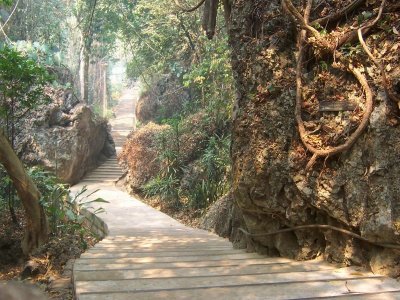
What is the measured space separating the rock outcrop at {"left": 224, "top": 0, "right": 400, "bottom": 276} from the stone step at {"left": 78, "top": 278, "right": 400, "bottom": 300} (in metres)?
0.32

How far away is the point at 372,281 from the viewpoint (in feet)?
7.06

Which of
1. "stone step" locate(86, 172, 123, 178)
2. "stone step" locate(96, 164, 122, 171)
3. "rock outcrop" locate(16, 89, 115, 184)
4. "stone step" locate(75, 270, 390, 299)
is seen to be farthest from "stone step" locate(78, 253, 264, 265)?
"stone step" locate(96, 164, 122, 171)

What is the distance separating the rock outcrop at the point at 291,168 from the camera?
2.31 meters

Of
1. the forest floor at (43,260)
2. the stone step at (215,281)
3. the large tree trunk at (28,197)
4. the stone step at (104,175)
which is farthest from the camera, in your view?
the stone step at (104,175)

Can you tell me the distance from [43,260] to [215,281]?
360 cm

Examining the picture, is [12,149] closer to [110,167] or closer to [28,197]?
[28,197]

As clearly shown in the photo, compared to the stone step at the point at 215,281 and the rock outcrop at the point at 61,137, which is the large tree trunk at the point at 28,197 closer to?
the stone step at the point at 215,281

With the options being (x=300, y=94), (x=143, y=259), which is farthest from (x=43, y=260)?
(x=300, y=94)

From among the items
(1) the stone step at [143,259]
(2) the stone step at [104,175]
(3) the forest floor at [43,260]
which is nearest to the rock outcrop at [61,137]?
(2) the stone step at [104,175]

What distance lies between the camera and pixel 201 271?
2.37 m

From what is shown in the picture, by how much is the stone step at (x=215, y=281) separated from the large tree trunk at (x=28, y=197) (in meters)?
3.31

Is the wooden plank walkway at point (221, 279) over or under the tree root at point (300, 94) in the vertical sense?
under

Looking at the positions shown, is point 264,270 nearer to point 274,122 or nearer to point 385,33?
point 274,122

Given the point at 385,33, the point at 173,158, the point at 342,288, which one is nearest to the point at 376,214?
the point at 342,288
